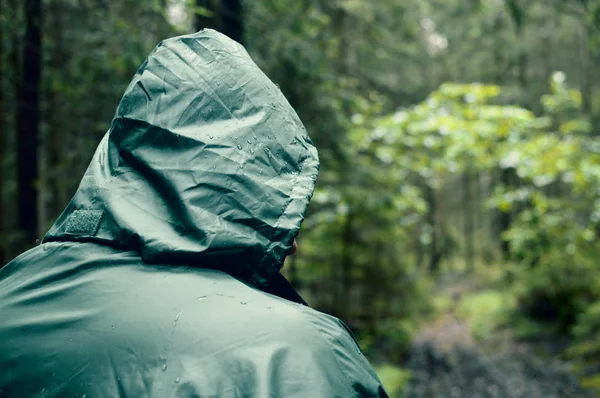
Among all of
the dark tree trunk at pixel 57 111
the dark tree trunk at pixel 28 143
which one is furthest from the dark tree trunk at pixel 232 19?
the dark tree trunk at pixel 57 111

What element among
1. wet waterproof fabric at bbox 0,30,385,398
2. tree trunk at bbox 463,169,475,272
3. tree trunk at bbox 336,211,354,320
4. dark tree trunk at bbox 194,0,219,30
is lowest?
tree trunk at bbox 463,169,475,272

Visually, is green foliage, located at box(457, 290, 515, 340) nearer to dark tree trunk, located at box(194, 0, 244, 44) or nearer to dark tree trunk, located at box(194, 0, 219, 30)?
dark tree trunk, located at box(194, 0, 244, 44)

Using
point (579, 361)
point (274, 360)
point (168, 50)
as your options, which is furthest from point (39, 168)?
point (579, 361)

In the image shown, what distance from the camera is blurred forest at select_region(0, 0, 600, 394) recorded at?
291 inches

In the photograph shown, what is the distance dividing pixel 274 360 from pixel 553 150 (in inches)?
307

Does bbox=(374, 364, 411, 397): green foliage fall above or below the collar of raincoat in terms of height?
below

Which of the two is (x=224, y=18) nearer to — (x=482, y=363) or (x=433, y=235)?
(x=482, y=363)

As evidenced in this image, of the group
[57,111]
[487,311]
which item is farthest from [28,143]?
[487,311]

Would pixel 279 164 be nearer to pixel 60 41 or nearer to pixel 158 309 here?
pixel 158 309

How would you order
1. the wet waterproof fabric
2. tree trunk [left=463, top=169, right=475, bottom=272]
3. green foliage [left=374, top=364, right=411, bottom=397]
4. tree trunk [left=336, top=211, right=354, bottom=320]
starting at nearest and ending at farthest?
the wet waterproof fabric → green foliage [left=374, top=364, right=411, bottom=397] → tree trunk [left=336, top=211, right=354, bottom=320] → tree trunk [left=463, top=169, right=475, bottom=272]

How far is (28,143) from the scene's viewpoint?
310 inches

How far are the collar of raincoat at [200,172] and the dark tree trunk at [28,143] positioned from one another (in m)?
6.95

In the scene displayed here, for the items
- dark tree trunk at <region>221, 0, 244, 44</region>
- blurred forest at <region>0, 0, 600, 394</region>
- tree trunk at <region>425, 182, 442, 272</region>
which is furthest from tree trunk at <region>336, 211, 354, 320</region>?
tree trunk at <region>425, 182, 442, 272</region>

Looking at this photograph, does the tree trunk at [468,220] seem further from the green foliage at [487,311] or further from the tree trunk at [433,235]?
the green foliage at [487,311]
